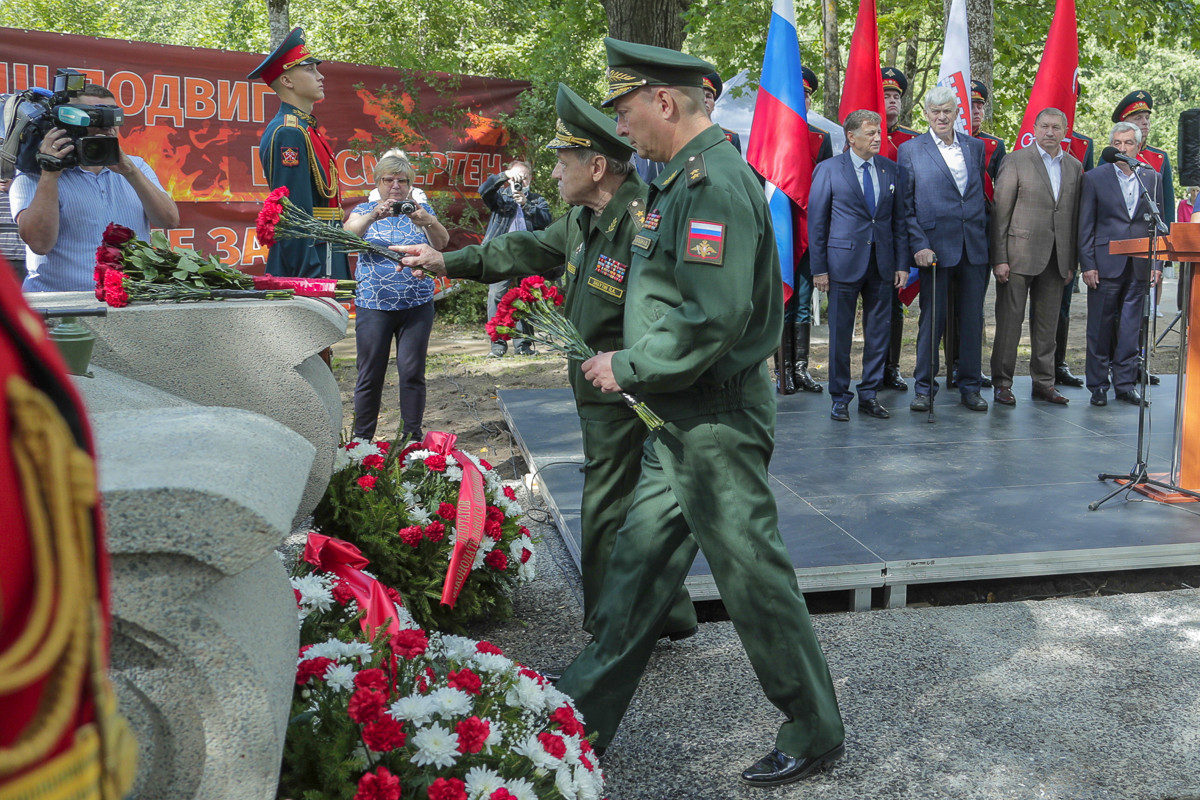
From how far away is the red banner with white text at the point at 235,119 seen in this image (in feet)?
35.7

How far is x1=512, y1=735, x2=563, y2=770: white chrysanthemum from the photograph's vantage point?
2.27 meters

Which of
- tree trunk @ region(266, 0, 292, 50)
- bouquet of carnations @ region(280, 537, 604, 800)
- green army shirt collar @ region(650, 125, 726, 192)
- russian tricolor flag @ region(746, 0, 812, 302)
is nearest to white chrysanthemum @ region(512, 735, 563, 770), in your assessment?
bouquet of carnations @ region(280, 537, 604, 800)

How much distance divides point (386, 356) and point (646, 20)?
588 cm

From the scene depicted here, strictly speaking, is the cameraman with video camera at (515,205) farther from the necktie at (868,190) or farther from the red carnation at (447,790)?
the red carnation at (447,790)

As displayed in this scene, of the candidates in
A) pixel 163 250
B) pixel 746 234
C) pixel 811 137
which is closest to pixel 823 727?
pixel 746 234

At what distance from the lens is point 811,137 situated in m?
9.13

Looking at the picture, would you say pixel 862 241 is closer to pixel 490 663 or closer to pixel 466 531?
pixel 466 531

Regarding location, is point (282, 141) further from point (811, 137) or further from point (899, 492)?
point (811, 137)

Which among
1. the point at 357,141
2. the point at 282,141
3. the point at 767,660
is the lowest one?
the point at 767,660

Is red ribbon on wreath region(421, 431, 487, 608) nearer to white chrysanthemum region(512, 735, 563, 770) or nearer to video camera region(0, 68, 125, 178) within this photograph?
white chrysanthemum region(512, 735, 563, 770)

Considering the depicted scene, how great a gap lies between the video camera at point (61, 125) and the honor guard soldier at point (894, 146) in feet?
19.3

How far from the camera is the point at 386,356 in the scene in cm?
602

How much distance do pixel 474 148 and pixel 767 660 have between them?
11713mm

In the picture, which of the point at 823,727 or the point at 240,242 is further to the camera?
the point at 240,242
